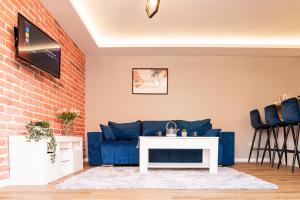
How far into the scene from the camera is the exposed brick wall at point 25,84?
10.0ft

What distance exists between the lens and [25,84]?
11.5ft

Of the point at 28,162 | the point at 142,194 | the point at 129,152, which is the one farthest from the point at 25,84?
the point at 129,152

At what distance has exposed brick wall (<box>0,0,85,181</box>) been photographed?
3.05m

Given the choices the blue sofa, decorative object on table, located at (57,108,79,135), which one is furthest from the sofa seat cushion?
decorative object on table, located at (57,108,79,135)

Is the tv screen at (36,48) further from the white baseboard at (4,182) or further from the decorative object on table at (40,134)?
the white baseboard at (4,182)

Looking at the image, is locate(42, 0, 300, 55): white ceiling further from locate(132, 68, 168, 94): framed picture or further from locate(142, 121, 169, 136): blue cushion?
locate(142, 121, 169, 136): blue cushion

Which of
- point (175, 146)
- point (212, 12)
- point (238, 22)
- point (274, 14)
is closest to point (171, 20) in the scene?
point (212, 12)

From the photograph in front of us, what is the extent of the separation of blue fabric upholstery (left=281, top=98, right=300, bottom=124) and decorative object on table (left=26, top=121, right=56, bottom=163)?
3.14m

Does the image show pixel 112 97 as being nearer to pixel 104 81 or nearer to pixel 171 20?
pixel 104 81

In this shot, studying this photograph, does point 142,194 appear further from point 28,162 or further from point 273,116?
point 273,116

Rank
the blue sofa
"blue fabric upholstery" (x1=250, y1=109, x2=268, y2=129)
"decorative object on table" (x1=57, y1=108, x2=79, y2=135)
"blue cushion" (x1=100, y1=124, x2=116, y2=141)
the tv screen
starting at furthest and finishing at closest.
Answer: "blue fabric upholstery" (x1=250, y1=109, x2=268, y2=129)
"blue cushion" (x1=100, y1=124, x2=116, y2=141)
the blue sofa
"decorative object on table" (x1=57, y1=108, x2=79, y2=135)
the tv screen

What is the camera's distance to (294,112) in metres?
4.39

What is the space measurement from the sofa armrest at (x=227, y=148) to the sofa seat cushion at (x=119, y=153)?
1.47m

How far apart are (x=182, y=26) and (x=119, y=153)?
7.78 feet
